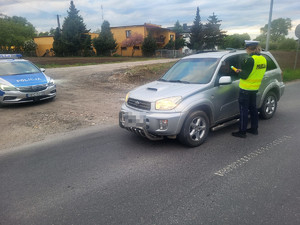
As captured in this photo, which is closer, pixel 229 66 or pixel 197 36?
pixel 229 66

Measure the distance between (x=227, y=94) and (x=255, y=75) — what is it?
0.66 metres

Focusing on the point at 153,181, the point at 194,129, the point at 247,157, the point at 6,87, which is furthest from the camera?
the point at 6,87

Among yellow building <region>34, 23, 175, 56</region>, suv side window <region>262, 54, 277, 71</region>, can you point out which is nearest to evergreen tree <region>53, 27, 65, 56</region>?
yellow building <region>34, 23, 175, 56</region>

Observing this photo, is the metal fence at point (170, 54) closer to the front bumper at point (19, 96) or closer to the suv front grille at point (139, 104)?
the front bumper at point (19, 96)

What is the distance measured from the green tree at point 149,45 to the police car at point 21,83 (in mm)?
38003

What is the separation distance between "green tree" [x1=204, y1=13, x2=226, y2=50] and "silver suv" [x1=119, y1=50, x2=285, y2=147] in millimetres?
52220

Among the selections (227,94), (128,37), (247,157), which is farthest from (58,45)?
(247,157)

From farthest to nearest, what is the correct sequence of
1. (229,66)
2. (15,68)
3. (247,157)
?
(15,68) < (229,66) < (247,157)

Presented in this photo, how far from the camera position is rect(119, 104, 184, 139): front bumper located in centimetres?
432

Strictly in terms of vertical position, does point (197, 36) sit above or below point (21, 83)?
above

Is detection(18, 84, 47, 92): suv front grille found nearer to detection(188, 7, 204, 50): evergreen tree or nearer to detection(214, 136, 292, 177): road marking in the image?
detection(214, 136, 292, 177): road marking

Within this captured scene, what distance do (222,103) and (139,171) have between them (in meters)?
2.38

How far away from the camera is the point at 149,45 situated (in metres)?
45.8

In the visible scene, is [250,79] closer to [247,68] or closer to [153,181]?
[247,68]
